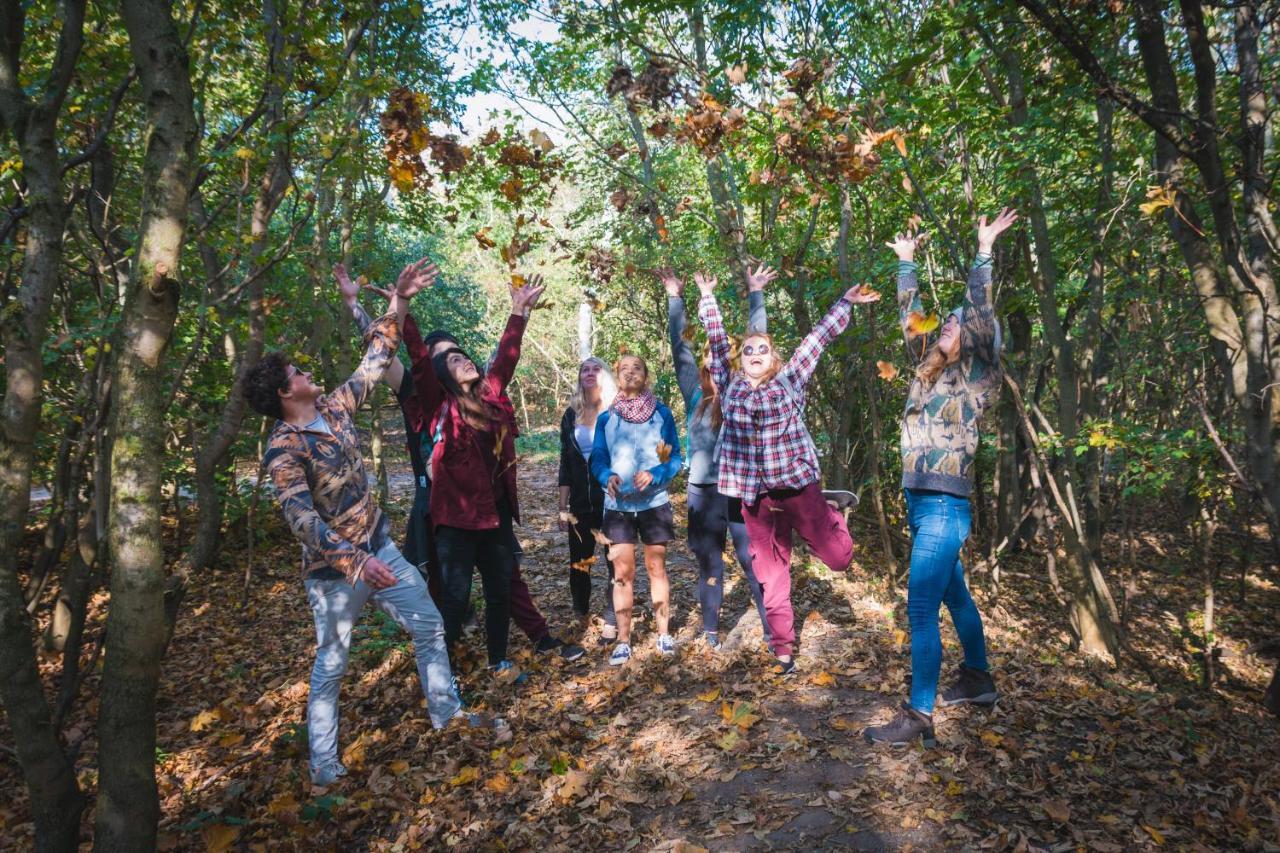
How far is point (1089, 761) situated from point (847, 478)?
221 inches

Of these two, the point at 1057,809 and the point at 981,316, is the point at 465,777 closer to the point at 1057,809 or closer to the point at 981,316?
the point at 1057,809

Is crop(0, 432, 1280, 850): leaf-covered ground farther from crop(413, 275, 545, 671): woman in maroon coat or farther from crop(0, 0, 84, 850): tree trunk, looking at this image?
crop(413, 275, 545, 671): woman in maroon coat

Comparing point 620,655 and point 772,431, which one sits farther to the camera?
point 620,655

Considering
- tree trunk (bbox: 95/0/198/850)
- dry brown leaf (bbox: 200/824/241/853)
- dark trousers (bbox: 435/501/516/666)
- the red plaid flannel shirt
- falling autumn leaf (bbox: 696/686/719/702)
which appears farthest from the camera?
dark trousers (bbox: 435/501/516/666)

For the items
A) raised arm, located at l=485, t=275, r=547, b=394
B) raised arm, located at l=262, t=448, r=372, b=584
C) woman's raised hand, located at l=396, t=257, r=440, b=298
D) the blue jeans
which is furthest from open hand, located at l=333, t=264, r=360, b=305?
the blue jeans

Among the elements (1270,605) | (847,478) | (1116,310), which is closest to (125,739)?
(847,478)

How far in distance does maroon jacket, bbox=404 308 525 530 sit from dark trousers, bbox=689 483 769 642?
4.67 ft

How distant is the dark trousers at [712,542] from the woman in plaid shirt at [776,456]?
42cm

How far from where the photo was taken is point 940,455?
11.4 feet

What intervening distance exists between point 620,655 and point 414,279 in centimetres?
292

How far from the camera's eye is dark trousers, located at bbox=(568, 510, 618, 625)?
5629 millimetres

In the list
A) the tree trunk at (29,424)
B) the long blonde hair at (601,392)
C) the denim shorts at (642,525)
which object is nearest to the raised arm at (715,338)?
the denim shorts at (642,525)

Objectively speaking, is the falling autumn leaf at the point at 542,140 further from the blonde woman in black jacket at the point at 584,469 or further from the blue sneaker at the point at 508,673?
the blue sneaker at the point at 508,673

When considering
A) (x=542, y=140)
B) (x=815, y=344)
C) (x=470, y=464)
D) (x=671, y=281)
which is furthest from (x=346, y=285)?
(x=542, y=140)
